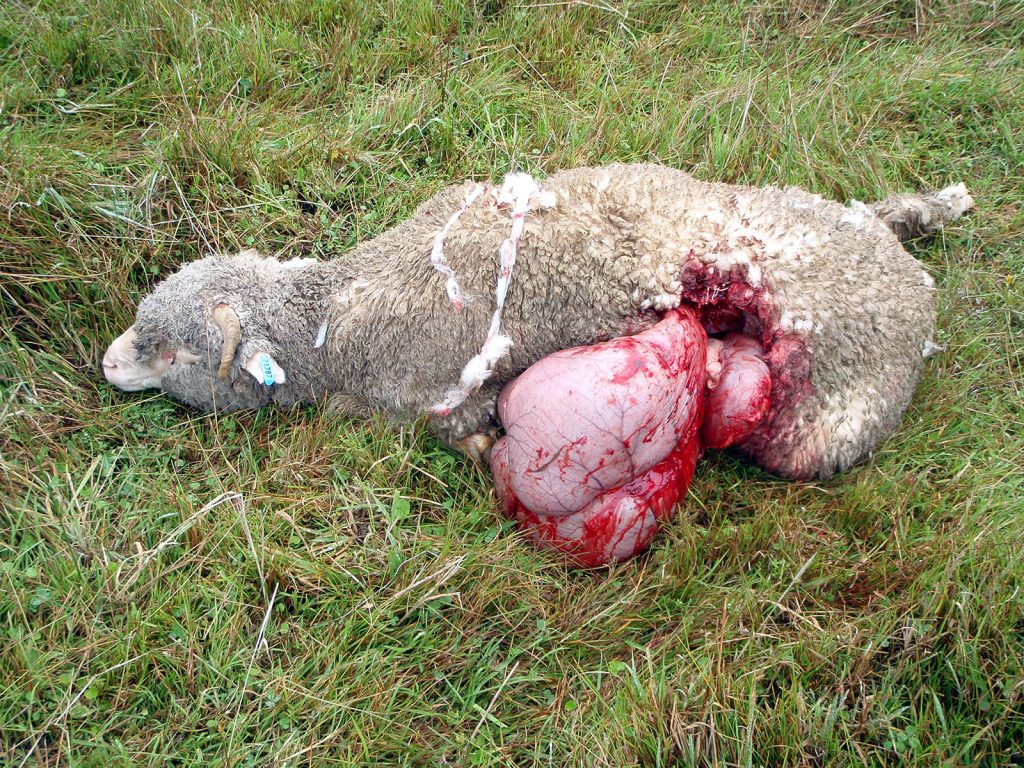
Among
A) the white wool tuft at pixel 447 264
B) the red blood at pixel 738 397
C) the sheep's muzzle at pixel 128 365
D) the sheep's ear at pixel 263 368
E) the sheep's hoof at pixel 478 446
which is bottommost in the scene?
the sheep's hoof at pixel 478 446

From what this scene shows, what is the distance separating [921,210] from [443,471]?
108 inches

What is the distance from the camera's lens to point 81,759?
8.67 ft

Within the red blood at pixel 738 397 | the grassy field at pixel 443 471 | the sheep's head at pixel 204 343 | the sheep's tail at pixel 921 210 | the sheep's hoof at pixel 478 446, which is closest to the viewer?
the grassy field at pixel 443 471

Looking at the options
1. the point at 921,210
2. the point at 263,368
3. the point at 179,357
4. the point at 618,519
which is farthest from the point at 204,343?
the point at 921,210

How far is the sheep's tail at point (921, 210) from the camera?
4.24 metres

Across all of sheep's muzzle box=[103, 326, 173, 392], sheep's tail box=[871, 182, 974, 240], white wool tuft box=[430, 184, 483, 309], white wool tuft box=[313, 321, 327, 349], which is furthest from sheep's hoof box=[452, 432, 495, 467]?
sheep's tail box=[871, 182, 974, 240]

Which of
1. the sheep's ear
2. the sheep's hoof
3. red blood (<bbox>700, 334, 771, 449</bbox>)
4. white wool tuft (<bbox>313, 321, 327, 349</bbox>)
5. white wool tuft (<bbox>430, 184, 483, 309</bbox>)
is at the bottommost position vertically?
the sheep's hoof

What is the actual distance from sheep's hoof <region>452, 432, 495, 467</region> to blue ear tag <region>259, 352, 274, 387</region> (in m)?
0.86

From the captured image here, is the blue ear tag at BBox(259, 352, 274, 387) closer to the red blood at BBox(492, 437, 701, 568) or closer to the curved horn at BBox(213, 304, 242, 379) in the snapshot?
the curved horn at BBox(213, 304, 242, 379)

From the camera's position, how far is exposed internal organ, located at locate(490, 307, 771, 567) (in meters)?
2.98

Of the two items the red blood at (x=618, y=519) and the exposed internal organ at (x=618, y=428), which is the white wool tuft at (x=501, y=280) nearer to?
the exposed internal organ at (x=618, y=428)

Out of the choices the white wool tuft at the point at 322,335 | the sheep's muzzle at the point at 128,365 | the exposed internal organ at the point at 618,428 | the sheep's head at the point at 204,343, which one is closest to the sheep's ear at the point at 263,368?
the sheep's head at the point at 204,343

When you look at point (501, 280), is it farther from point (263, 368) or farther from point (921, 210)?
point (921, 210)

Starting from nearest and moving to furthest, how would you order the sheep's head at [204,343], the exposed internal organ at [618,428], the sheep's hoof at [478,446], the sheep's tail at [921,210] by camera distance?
the exposed internal organ at [618,428]
the sheep's hoof at [478,446]
the sheep's head at [204,343]
the sheep's tail at [921,210]
